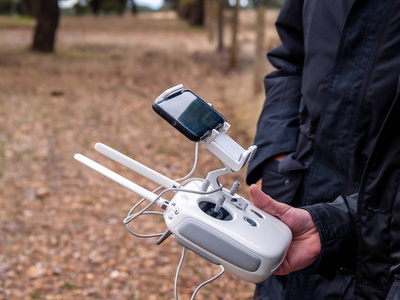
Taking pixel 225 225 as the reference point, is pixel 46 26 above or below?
below

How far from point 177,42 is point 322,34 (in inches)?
648

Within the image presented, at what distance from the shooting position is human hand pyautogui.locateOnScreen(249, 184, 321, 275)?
4.80 feet

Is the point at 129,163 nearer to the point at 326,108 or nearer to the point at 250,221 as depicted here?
the point at 250,221

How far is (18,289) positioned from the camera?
3621 millimetres

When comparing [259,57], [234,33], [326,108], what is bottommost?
[234,33]

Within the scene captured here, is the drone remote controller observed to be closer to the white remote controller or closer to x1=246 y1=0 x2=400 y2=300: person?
the white remote controller

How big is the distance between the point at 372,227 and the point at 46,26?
473 inches

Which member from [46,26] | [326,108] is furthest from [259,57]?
[326,108]

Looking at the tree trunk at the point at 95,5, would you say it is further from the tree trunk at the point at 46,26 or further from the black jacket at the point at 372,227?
the black jacket at the point at 372,227

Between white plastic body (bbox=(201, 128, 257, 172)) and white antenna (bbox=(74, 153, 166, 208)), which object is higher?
white plastic body (bbox=(201, 128, 257, 172))

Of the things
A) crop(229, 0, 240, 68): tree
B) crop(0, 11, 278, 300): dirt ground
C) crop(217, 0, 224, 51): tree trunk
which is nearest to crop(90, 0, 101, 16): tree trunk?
crop(217, 0, 224, 51): tree trunk

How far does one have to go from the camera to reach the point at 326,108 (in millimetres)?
1604

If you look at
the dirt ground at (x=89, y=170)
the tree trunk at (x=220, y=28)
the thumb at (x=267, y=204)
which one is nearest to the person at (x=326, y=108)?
the thumb at (x=267, y=204)

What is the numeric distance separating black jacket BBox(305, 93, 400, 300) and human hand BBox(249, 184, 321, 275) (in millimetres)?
26
